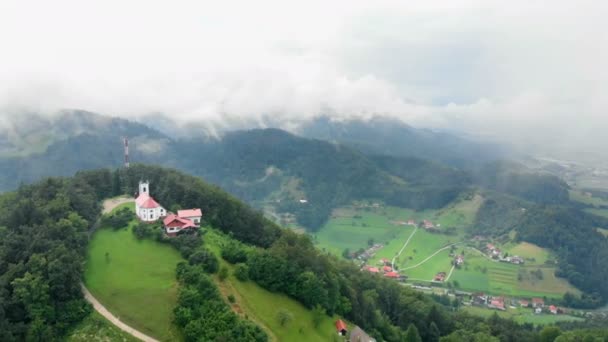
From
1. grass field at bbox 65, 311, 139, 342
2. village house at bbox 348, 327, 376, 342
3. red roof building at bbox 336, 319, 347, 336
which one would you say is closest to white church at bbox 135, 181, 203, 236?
grass field at bbox 65, 311, 139, 342

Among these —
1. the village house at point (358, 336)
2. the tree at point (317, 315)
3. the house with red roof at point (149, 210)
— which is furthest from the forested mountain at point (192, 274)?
the house with red roof at point (149, 210)

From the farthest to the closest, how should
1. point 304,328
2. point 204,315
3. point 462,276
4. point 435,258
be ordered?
point 435,258 < point 462,276 < point 304,328 < point 204,315

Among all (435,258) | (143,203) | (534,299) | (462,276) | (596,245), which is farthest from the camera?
(596,245)

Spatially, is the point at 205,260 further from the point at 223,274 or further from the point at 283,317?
the point at 283,317

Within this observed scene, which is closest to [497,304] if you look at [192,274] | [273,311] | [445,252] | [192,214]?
[445,252]

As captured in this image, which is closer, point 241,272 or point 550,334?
point 241,272

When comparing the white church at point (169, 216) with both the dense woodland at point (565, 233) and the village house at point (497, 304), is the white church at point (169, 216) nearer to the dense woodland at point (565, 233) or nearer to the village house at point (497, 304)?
the village house at point (497, 304)

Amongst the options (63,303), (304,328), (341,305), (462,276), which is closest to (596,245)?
(462,276)

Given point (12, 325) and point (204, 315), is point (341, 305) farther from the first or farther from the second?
point (12, 325)
